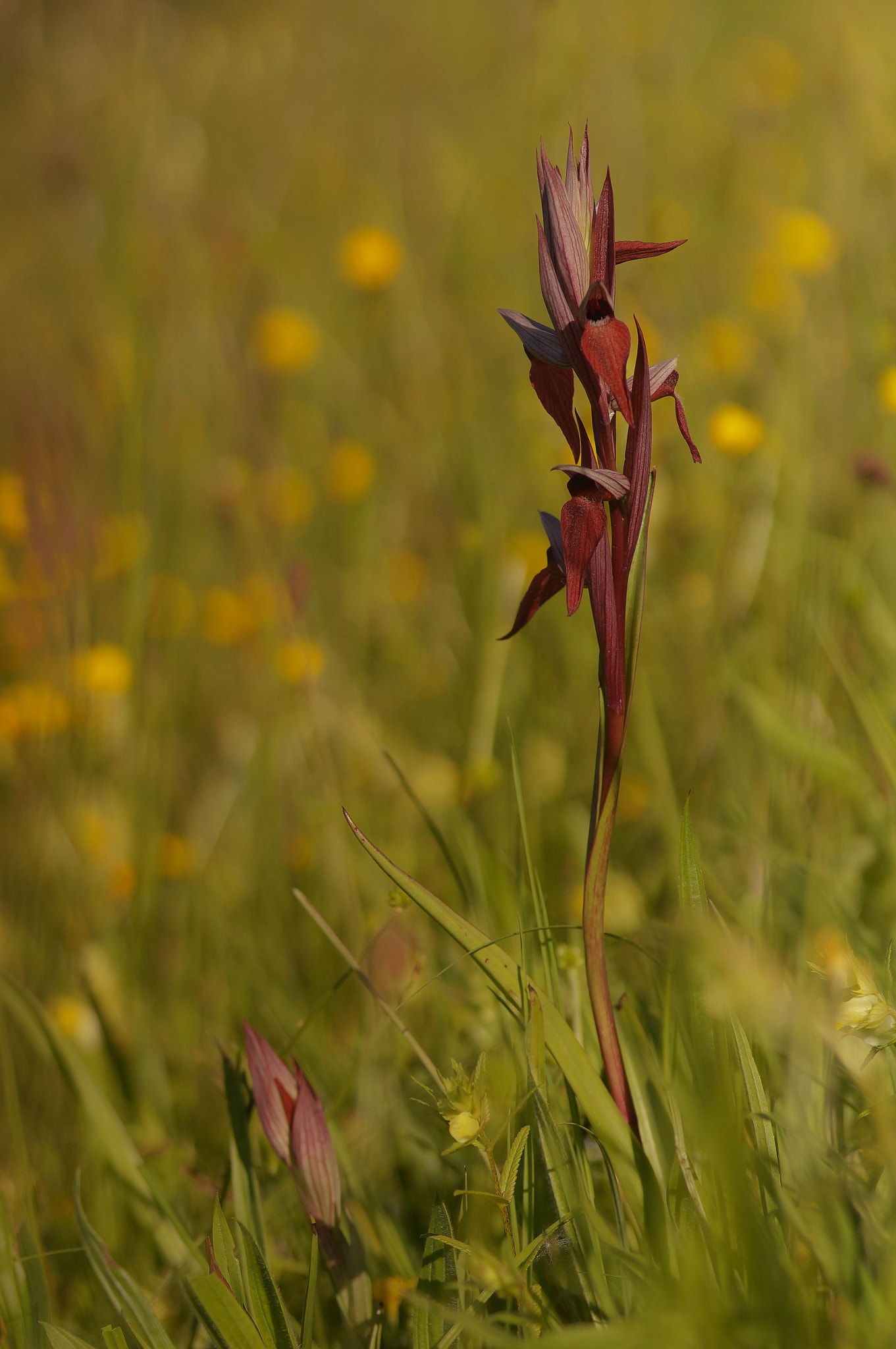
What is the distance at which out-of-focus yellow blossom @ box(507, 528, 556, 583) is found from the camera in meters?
1.73

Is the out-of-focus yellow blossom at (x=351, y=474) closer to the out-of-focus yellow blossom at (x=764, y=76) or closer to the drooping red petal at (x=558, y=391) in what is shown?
the out-of-focus yellow blossom at (x=764, y=76)

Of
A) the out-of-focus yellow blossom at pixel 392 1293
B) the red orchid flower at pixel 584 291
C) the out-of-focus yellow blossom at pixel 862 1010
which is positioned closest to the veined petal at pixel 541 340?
the red orchid flower at pixel 584 291

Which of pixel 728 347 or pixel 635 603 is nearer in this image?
pixel 635 603

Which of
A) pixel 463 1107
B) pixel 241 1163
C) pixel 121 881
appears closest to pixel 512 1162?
pixel 463 1107

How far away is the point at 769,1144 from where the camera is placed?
2.02 feet

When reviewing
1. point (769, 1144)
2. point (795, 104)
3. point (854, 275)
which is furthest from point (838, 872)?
point (795, 104)

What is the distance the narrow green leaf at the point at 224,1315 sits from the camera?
0.56 metres

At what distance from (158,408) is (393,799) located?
1001mm

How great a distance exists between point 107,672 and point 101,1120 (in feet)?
3.17

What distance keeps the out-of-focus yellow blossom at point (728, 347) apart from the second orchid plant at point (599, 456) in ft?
4.99

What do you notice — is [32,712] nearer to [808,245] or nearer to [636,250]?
[636,250]

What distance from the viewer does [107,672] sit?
5.60 ft

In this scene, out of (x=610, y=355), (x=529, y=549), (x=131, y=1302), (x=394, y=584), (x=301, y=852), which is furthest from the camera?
(x=394, y=584)

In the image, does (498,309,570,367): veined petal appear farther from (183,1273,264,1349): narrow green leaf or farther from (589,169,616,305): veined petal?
(183,1273,264,1349): narrow green leaf
